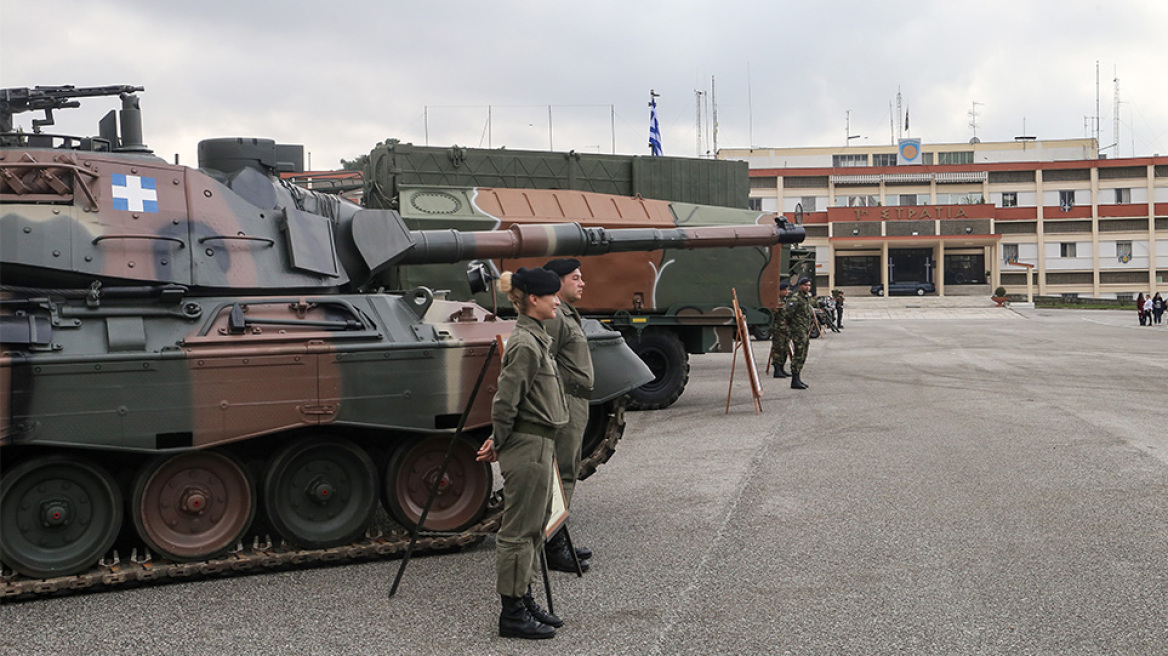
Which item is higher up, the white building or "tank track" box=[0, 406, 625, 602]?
the white building

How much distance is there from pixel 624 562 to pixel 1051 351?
66.1ft

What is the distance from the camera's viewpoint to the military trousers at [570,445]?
6273mm

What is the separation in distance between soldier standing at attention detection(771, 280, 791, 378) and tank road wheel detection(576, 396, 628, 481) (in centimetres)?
928

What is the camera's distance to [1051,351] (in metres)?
24.0

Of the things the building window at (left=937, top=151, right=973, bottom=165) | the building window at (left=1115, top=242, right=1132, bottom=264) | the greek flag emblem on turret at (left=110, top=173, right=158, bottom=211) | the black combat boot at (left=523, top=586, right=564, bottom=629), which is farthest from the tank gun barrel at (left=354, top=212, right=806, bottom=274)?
the building window at (left=937, top=151, right=973, bottom=165)

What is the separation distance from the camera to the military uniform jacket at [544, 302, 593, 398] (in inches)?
240

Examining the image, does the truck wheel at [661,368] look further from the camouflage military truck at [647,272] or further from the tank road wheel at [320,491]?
the tank road wheel at [320,491]

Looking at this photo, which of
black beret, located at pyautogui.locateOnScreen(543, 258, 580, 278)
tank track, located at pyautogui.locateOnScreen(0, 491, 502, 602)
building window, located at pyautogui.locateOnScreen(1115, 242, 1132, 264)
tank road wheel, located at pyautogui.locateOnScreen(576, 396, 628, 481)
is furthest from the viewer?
building window, located at pyautogui.locateOnScreen(1115, 242, 1132, 264)

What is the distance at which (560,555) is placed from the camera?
6.43 meters

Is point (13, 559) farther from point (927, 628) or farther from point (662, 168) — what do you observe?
point (662, 168)

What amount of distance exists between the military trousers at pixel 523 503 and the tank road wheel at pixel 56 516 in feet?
8.39

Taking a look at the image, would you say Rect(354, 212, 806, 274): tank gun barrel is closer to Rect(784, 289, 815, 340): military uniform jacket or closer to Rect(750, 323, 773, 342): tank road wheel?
Rect(750, 323, 773, 342): tank road wheel

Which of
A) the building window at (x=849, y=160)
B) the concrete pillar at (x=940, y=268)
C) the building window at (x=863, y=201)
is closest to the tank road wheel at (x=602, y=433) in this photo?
the concrete pillar at (x=940, y=268)

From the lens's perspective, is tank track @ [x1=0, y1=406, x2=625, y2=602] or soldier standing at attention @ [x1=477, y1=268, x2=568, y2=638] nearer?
soldier standing at attention @ [x1=477, y1=268, x2=568, y2=638]
